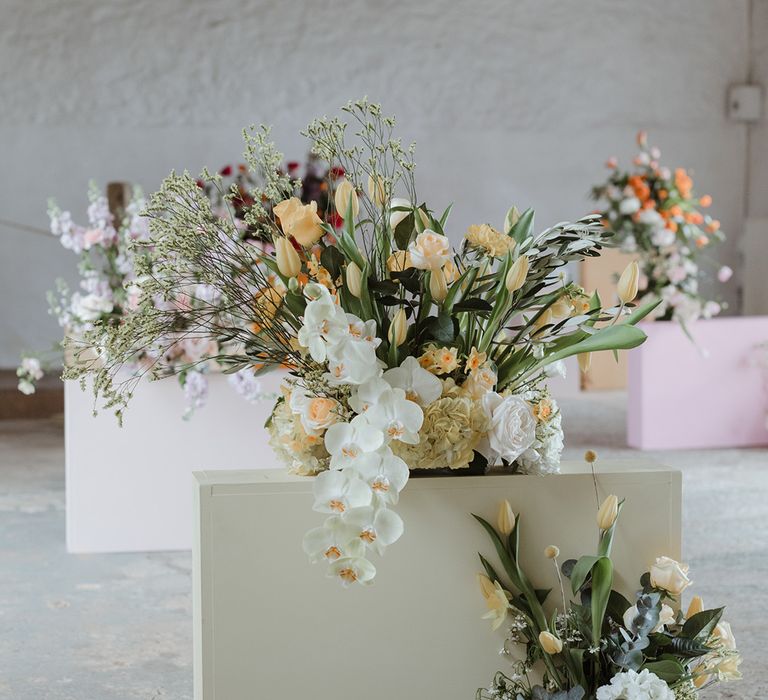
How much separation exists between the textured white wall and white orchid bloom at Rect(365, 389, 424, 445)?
7656 mm

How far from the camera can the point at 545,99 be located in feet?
31.3

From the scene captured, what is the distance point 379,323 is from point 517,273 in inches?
9.0

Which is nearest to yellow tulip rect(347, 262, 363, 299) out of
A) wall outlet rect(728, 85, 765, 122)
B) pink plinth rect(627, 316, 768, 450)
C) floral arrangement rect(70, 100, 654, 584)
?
floral arrangement rect(70, 100, 654, 584)

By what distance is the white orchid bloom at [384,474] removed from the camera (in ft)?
5.29

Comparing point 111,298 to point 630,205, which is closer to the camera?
point 111,298

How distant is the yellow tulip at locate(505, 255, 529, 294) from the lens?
1757 mm

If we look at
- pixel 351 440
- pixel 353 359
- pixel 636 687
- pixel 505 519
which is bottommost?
pixel 636 687

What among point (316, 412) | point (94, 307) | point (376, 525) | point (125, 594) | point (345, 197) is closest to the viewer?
point (376, 525)

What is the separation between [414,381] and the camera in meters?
1.75

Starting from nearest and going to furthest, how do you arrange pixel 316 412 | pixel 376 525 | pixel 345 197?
1. pixel 376 525
2. pixel 316 412
3. pixel 345 197

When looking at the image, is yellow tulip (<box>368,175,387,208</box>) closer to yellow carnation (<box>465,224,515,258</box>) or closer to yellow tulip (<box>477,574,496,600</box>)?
yellow carnation (<box>465,224,515,258</box>)

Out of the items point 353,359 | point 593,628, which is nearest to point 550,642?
point 593,628

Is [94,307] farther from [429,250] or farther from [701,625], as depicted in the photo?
[701,625]

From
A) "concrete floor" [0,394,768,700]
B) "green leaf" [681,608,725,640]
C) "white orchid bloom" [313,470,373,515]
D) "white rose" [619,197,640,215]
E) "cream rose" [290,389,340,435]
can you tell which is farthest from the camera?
"white rose" [619,197,640,215]
